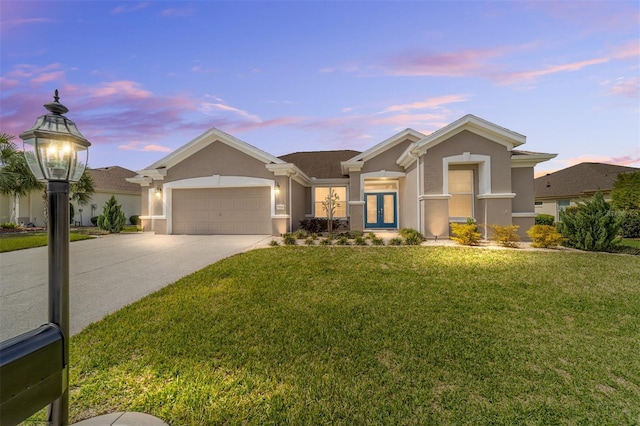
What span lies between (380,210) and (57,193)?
1595cm

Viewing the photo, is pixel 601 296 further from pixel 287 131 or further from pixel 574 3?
pixel 287 131

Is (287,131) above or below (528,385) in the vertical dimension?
above

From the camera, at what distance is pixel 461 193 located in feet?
43.3

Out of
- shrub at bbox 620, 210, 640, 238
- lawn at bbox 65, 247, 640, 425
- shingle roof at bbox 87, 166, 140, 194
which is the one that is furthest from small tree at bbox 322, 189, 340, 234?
shingle roof at bbox 87, 166, 140, 194

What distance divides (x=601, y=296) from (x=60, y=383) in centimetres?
847

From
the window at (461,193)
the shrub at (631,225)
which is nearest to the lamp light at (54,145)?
the window at (461,193)

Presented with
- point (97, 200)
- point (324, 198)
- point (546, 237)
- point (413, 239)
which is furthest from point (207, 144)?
point (97, 200)

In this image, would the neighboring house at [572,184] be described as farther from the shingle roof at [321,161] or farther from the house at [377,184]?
the shingle roof at [321,161]

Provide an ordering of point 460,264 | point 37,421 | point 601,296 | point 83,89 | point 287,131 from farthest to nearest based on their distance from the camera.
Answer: point 287,131, point 83,89, point 460,264, point 601,296, point 37,421

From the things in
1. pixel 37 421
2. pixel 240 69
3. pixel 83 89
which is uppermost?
pixel 240 69

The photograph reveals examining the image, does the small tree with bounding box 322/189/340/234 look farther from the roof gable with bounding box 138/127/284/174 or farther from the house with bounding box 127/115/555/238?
the roof gable with bounding box 138/127/284/174

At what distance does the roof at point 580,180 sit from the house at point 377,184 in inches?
477

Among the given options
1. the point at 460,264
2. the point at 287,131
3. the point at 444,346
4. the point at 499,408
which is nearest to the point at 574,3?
the point at 460,264

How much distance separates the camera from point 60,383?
6.14ft
